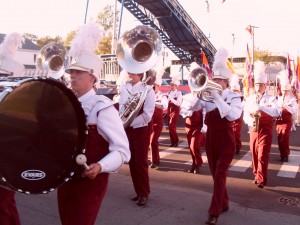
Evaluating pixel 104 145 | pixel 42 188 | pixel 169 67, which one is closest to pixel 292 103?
pixel 104 145

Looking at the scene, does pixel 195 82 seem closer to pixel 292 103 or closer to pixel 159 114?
pixel 159 114

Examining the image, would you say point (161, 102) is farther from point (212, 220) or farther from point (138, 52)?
point (212, 220)

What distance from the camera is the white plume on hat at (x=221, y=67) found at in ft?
16.0

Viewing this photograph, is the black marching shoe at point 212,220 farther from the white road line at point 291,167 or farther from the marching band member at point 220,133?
the white road line at point 291,167

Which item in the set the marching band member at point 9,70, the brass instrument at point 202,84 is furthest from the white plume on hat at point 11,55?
the brass instrument at point 202,84

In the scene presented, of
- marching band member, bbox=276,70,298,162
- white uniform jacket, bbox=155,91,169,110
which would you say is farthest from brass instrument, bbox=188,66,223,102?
marching band member, bbox=276,70,298,162

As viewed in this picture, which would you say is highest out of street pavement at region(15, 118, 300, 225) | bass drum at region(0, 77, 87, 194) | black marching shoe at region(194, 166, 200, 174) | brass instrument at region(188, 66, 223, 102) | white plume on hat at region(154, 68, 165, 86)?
white plume on hat at region(154, 68, 165, 86)

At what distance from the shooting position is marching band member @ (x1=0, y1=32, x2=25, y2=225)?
2.98 meters

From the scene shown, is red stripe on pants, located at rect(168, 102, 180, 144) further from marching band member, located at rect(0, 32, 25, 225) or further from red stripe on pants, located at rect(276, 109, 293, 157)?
marching band member, located at rect(0, 32, 25, 225)

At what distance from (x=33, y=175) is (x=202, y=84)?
9.75ft

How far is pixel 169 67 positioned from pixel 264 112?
5056cm

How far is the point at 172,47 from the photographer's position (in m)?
25.1

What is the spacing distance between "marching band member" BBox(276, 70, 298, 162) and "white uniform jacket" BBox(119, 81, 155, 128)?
4.58 meters

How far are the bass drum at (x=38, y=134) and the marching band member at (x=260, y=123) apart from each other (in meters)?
4.54
